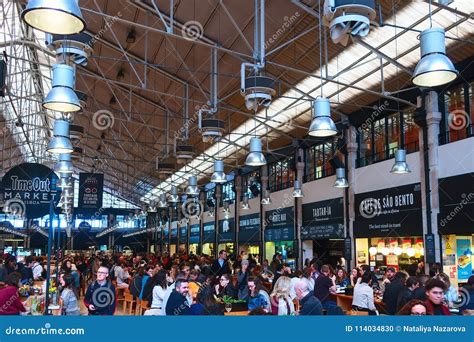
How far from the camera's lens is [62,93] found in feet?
21.8

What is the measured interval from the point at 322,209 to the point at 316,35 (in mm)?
8475

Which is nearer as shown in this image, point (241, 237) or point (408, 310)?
point (408, 310)

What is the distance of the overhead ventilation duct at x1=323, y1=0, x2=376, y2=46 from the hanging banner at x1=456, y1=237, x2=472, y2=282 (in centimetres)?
1035

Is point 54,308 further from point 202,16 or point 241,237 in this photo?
point 241,237

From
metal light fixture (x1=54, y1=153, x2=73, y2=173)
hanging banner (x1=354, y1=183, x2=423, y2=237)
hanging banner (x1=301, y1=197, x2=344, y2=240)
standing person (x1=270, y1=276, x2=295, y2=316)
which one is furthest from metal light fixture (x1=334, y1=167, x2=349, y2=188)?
standing person (x1=270, y1=276, x2=295, y2=316)

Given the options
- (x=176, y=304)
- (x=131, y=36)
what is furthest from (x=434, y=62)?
(x=131, y=36)

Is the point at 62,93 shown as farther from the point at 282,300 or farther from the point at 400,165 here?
the point at 400,165

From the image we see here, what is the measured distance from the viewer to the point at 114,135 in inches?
1235

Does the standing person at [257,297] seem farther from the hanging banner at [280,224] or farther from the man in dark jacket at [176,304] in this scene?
the hanging banner at [280,224]

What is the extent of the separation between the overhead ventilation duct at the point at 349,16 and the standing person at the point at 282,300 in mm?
3379
